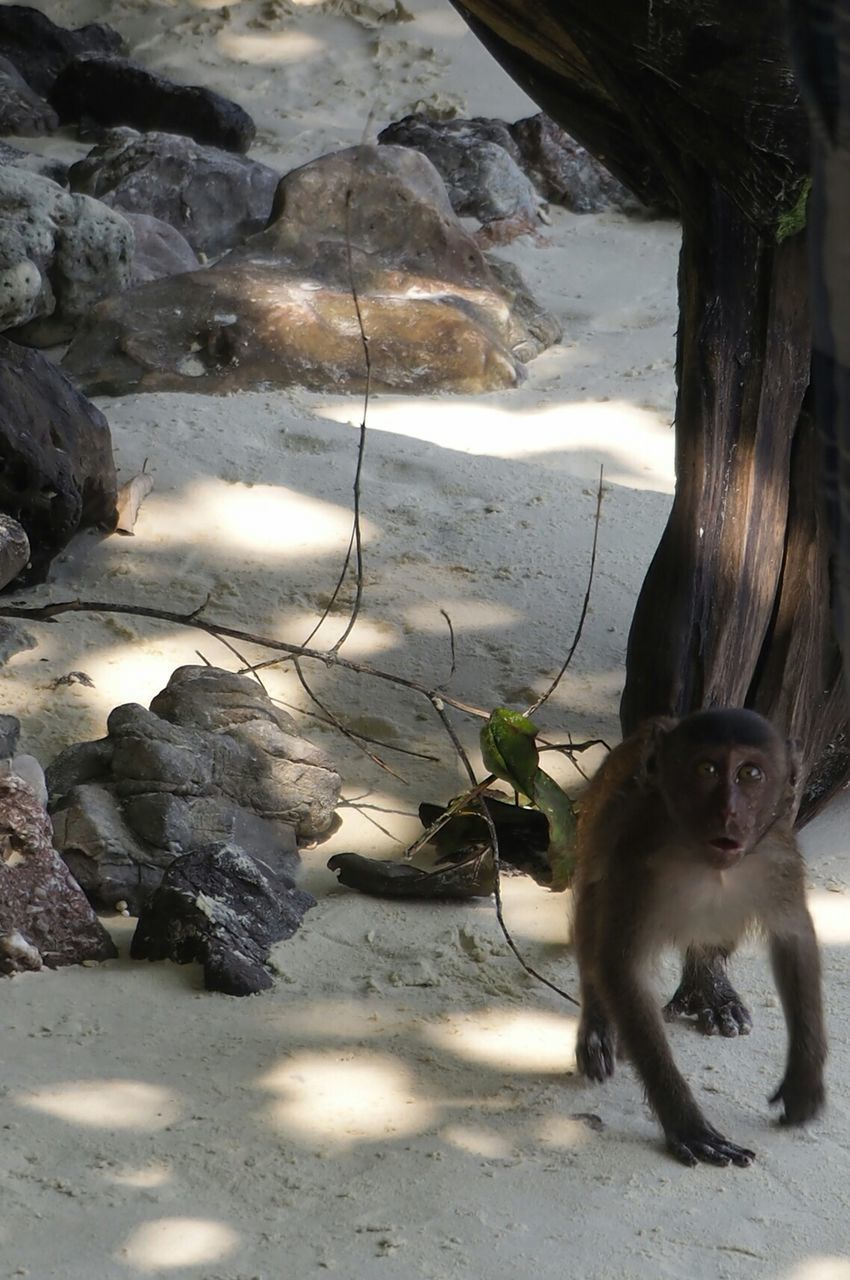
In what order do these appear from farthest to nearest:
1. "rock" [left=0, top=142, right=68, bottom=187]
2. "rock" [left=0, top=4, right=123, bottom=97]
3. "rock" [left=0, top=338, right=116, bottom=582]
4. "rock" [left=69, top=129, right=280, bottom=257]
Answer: "rock" [left=0, top=4, right=123, bottom=97], "rock" [left=0, top=142, right=68, bottom=187], "rock" [left=69, top=129, right=280, bottom=257], "rock" [left=0, top=338, right=116, bottom=582]

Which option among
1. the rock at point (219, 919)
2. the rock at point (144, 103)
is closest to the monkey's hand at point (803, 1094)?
the rock at point (219, 919)

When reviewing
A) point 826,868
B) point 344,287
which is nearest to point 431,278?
point 344,287

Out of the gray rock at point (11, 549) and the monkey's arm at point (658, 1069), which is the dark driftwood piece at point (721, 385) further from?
the gray rock at point (11, 549)

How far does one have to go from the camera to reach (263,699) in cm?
446

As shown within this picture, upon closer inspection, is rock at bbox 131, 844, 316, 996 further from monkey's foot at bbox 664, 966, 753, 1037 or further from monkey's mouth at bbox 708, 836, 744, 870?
monkey's mouth at bbox 708, 836, 744, 870

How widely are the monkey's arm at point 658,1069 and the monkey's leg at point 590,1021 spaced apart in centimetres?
18

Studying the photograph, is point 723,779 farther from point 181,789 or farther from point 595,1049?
point 181,789

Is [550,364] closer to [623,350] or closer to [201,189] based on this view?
[623,350]

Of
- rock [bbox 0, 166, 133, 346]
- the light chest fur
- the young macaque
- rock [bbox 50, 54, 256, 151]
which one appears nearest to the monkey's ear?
the young macaque

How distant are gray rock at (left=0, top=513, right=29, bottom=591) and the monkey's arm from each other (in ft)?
8.02

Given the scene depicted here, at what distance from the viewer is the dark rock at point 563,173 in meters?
10.4

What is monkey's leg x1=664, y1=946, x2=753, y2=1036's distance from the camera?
132 inches

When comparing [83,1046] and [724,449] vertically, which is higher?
[724,449]

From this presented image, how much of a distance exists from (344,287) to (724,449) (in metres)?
4.15
